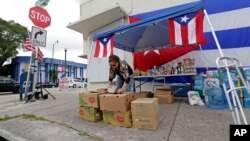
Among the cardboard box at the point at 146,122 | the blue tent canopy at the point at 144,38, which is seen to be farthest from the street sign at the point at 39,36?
the cardboard box at the point at 146,122

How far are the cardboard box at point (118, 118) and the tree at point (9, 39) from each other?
3127cm

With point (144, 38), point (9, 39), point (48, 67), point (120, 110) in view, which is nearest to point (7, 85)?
point (144, 38)

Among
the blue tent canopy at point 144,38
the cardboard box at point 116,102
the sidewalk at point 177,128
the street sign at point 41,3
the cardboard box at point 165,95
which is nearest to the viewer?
the sidewalk at point 177,128

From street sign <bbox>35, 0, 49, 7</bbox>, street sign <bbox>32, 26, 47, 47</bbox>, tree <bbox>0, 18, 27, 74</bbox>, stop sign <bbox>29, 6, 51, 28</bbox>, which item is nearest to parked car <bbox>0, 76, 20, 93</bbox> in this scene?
street sign <bbox>32, 26, 47, 47</bbox>

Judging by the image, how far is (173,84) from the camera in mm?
7617

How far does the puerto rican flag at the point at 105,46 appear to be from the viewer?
18.3 feet

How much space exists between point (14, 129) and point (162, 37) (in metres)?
5.47

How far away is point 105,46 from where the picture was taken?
5664 millimetres

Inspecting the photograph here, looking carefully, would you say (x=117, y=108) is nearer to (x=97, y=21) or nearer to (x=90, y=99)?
(x=90, y=99)

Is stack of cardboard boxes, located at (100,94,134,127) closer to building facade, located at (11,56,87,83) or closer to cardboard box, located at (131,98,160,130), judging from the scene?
cardboard box, located at (131,98,160,130)

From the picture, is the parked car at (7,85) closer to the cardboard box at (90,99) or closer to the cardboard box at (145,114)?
the cardboard box at (90,99)

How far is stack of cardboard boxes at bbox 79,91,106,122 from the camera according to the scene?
4.34 meters

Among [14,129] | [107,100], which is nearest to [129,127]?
[107,100]

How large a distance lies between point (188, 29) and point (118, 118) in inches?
97.7
